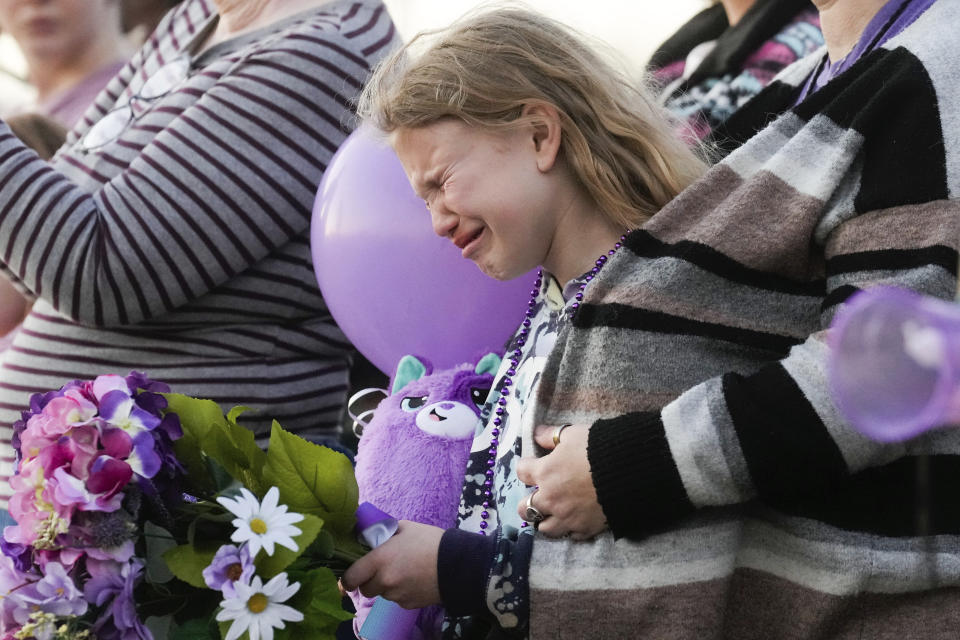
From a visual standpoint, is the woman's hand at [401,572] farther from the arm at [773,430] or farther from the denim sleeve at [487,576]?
the arm at [773,430]

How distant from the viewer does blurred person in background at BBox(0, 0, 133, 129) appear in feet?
8.48

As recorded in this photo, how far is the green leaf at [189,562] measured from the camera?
1.00 metres

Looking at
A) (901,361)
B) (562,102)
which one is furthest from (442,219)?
(901,361)

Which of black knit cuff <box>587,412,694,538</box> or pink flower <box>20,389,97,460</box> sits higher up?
pink flower <box>20,389,97,460</box>

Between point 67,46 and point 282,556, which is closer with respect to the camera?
point 282,556

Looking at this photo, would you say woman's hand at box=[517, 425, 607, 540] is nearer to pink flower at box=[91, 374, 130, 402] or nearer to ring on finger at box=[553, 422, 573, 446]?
ring on finger at box=[553, 422, 573, 446]

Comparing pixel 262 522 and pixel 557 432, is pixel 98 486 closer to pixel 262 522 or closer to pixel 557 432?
pixel 262 522

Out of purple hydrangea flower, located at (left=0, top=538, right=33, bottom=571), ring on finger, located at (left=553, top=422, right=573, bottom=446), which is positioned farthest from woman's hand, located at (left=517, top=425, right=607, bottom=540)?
purple hydrangea flower, located at (left=0, top=538, right=33, bottom=571)

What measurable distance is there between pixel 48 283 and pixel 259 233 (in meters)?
0.29

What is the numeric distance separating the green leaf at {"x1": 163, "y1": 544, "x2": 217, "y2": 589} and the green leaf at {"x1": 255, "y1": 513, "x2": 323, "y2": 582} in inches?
1.9

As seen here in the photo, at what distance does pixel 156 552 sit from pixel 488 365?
52 cm

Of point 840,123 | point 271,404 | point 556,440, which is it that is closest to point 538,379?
point 556,440

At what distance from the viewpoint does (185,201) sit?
161 centimetres

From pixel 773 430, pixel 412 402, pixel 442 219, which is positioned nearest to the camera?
pixel 773 430
